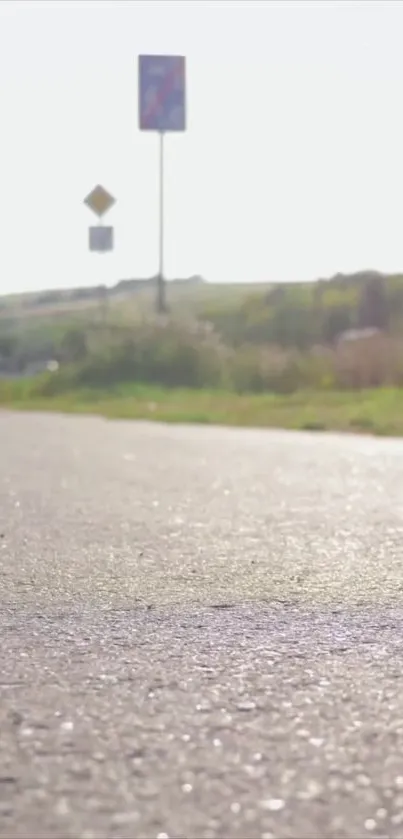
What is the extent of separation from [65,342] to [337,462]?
1561cm

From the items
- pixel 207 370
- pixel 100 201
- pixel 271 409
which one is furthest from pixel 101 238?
pixel 271 409

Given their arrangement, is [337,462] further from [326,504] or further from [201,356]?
[201,356]

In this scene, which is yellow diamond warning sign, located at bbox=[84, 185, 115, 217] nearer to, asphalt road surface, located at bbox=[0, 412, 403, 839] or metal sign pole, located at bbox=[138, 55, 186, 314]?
metal sign pole, located at bbox=[138, 55, 186, 314]

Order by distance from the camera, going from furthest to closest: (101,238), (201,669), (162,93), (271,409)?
(101,238)
(162,93)
(271,409)
(201,669)

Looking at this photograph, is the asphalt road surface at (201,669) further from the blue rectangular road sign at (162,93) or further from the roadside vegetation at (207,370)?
the blue rectangular road sign at (162,93)

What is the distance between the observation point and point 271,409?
11.5 metres

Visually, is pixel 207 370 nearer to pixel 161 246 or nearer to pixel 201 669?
pixel 161 246

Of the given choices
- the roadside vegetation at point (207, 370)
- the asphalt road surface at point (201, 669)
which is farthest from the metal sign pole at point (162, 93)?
the asphalt road surface at point (201, 669)

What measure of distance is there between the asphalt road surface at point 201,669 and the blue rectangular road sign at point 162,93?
14901mm

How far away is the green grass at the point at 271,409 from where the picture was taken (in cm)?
898

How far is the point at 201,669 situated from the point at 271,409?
9921 mm

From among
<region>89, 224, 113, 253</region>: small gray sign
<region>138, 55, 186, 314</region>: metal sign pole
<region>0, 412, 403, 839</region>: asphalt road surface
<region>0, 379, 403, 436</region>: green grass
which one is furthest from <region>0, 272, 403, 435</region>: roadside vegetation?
<region>0, 412, 403, 839</region>: asphalt road surface

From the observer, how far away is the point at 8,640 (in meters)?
1.83

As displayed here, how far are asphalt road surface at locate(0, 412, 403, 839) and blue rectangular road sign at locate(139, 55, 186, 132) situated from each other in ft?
48.9
